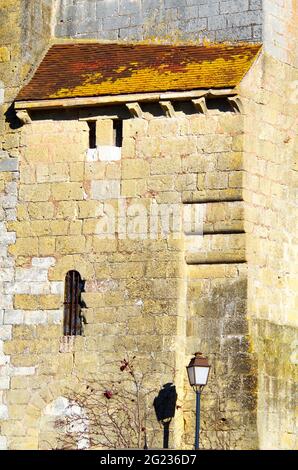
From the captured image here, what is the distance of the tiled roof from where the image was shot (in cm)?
2520

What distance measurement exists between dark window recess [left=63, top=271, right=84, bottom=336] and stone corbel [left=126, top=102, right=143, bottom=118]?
7.81 ft

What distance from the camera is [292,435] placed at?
25281 millimetres

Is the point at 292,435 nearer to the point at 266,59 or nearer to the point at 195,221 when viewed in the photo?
the point at 195,221

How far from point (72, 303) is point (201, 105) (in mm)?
3354

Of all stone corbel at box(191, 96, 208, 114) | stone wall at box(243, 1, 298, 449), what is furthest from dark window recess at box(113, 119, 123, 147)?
stone wall at box(243, 1, 298, 449)

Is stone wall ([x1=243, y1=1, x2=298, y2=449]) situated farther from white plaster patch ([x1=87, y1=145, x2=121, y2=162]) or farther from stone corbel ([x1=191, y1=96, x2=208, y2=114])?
white plaster patch ([x1=87, y1=145, x2=121, y2=162])

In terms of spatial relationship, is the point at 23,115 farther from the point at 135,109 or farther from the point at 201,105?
the point at 201,105

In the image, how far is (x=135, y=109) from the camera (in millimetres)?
25344

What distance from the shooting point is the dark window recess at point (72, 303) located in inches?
1005

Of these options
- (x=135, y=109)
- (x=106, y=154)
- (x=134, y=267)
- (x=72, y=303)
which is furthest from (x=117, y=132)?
(x=72, y=303)

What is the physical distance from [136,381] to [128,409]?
399 millimetres

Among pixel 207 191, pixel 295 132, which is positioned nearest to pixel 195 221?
pixel 207 191

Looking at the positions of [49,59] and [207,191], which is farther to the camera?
[49,59]

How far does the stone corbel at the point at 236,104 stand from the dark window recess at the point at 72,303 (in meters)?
3.24
